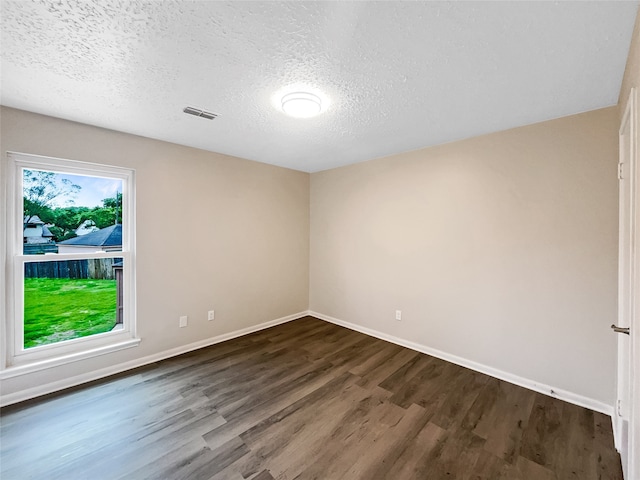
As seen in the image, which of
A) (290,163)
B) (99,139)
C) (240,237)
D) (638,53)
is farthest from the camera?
(290,163)

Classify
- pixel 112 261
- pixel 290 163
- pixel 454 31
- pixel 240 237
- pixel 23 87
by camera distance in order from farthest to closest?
pixel 290 163
pixel 240 237
pixel 112 261
pixel 23 87
pixel 454 31

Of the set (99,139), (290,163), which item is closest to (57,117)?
(99,139)

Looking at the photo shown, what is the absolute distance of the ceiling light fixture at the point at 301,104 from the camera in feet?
6.08

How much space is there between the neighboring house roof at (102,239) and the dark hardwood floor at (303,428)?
52.1 inches

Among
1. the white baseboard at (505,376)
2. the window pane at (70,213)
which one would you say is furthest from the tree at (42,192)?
the white baseboard at (505,376)

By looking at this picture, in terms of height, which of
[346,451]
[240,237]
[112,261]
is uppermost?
[240,237]

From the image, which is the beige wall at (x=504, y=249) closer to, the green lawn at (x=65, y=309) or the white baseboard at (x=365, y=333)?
the white baseboard at (x=365, y=333)

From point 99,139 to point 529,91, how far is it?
12.1 ft

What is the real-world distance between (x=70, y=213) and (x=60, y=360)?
4.41 ft

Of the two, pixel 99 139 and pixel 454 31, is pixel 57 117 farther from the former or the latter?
pixel 454 31

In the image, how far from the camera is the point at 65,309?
2.44 m

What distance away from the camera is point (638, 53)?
3.88 feet

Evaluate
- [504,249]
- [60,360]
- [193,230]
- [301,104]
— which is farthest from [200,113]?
[504,249]

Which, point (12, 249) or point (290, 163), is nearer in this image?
point (12, 249)
